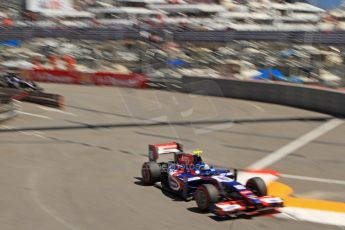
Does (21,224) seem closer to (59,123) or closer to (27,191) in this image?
(27,191)

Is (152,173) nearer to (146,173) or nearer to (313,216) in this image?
(146,173)

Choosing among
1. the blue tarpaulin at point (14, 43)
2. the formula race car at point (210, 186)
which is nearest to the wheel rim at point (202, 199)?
the formula race car at point (210, 186)

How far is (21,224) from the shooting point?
8.26m

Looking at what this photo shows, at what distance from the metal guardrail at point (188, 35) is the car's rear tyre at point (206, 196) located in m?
23.8

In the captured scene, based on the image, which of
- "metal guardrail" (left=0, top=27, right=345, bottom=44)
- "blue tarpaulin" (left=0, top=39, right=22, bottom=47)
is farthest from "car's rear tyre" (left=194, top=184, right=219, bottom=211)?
"blue tarpaulin" (left=0, top=39, right=22, bottom=47)

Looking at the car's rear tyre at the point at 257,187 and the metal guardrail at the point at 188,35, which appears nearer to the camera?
the car's rear tyre at the point at 257,187

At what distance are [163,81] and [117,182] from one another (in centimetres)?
2125

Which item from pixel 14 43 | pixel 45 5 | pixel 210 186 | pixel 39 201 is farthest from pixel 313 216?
pixel 45 5

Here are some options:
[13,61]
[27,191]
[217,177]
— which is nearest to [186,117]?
[217,177]

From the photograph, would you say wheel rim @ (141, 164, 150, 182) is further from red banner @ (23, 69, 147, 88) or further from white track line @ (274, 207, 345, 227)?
red banner @ (23, 69, 147, 88)

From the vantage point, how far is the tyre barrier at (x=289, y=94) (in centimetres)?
2266

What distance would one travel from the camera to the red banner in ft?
109

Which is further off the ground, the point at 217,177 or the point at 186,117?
the point at 186,117

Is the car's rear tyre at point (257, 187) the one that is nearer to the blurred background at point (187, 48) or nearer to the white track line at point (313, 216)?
the white track line at point (313, 216)
